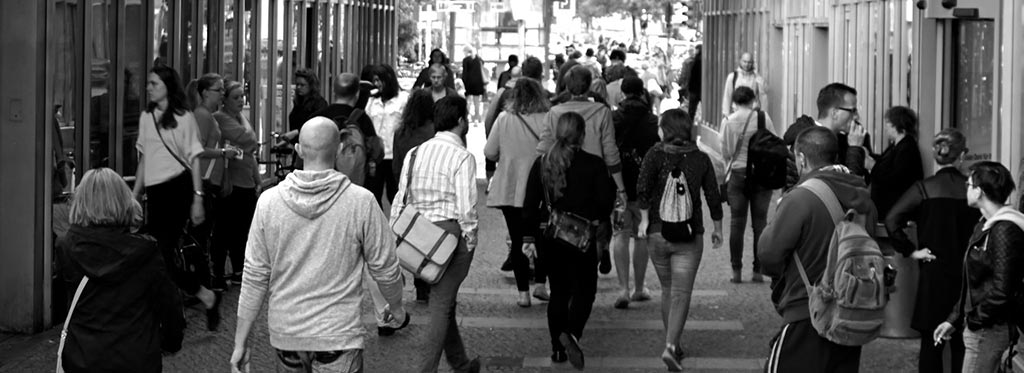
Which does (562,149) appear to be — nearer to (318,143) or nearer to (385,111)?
(318,143)

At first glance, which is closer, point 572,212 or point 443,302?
point 443,302

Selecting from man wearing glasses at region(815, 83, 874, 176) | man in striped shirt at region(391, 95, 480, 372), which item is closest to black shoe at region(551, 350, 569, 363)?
man in striped shirt at region(391, 95, 480, 372)

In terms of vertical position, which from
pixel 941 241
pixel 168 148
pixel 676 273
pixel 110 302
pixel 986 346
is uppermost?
pixel 168 148

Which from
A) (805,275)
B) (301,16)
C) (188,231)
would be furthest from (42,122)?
(301,16)

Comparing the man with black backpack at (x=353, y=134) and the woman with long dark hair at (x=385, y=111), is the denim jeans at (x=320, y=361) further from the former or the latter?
the woman with long dark hair at (x=385, y=111)

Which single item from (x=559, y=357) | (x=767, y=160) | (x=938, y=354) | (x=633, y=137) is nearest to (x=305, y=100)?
(x=633, y=137)

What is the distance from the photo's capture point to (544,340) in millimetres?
10938

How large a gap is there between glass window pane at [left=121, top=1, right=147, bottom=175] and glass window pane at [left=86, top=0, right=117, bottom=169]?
0.31 metres

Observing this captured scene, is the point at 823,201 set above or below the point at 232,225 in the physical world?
above

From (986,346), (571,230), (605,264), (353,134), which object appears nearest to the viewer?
(986,346)

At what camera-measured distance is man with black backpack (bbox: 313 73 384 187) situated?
36.6 feet

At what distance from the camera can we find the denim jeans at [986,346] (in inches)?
301

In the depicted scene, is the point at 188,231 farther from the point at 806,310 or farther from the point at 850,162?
the point at 806,310

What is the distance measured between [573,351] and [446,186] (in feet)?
5.30
